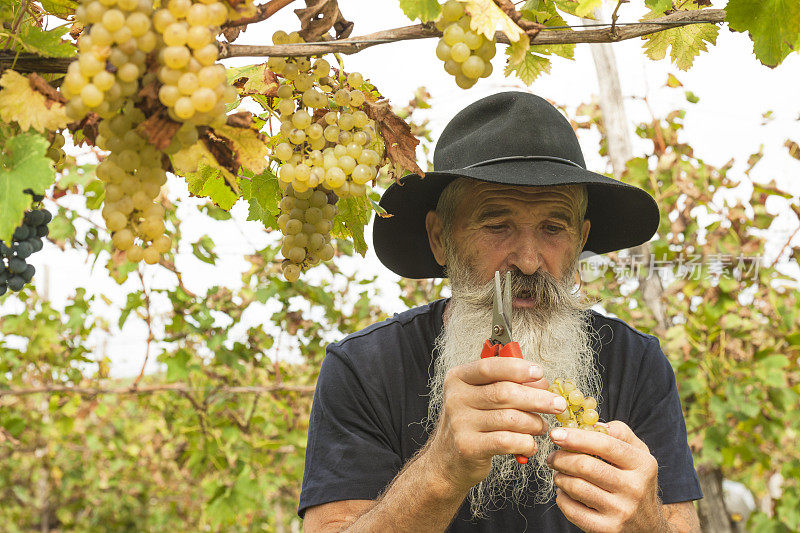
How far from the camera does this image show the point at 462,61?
99 centimetres

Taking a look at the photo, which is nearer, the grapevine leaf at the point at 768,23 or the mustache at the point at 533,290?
the grapevine leaf at the point at 768,23

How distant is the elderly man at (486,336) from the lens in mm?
2021

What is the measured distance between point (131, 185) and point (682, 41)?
1222 millimetres

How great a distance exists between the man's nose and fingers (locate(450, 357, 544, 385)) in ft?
2.47

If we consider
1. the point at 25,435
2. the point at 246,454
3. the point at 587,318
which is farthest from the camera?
the point at 25,435

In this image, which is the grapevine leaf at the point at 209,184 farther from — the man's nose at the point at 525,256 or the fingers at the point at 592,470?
the man's nose at the point at 525,256

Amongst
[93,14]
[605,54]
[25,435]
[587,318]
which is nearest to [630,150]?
[605,54]

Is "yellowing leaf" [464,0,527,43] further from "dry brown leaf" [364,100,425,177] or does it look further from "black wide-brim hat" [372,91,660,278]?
"black wide-brim hat" [372,91,660,278]

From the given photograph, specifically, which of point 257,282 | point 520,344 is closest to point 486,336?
point 520,344

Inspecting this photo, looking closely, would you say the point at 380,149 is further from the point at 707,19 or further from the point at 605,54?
the point at 605,54

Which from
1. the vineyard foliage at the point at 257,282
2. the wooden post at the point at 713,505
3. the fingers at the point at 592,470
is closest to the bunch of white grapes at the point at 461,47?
the vineyard foliage at the point at 257,282

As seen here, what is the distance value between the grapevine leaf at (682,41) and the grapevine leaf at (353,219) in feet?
2.37

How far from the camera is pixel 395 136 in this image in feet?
3.94

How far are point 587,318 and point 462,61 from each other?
70.6 inches
